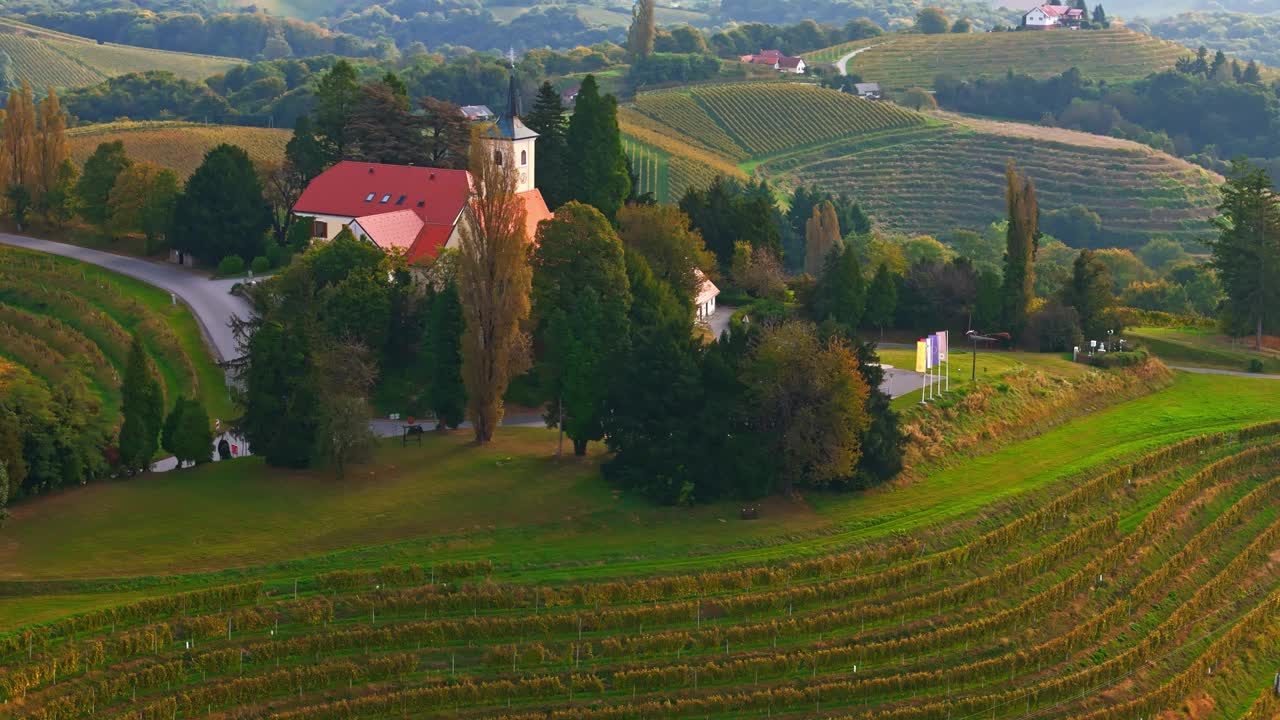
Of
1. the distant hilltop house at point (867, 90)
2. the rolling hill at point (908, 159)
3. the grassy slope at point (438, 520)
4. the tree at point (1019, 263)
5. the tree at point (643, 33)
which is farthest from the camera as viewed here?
the tree at point (643, 33)

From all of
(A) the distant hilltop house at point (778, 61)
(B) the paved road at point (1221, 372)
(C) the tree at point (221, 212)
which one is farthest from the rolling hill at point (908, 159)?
(B) the paved road at point (1221, 372)

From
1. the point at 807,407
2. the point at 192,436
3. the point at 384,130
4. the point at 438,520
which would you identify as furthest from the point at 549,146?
the point at 438,520

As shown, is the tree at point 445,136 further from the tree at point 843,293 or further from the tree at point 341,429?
the tree at point 341,429

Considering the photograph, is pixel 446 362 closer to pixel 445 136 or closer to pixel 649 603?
pixel 649 603

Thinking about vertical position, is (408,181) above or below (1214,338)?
above

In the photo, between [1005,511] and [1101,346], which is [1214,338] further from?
[1005,511]

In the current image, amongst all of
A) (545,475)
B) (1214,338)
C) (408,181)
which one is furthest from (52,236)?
(1214,338)
